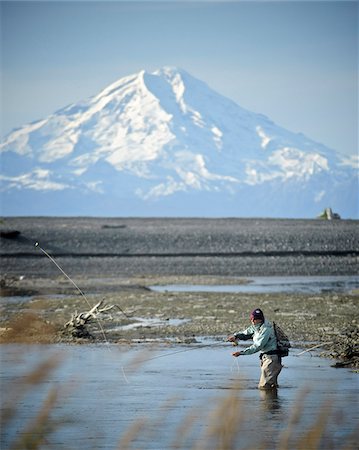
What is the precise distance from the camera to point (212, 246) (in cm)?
5359

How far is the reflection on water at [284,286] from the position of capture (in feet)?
128

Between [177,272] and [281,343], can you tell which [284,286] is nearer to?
[177,272]

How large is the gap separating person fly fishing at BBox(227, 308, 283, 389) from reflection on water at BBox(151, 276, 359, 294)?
1933 cm

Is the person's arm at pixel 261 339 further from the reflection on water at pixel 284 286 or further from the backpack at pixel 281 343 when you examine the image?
the reflection on water at pixel 284 286

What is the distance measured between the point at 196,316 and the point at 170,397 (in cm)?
1169

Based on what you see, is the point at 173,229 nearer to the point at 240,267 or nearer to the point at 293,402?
the point at 240,267

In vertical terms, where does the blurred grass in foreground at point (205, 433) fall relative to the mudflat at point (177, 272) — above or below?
below

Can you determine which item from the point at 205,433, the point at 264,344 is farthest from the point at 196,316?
the point at 205,433

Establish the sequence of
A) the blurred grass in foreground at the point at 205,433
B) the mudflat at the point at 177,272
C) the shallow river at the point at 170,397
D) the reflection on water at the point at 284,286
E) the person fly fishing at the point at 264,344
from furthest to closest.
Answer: the reflection on water at the point at 284,286 → the mudflat at the point at 177,272 → the person fly fishing at the point at 264,344 → the shallow river at the point at 170,397 → the blurred grass in foreground at the point at 205,433

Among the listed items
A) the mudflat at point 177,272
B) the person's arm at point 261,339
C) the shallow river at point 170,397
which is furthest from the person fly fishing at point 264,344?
the mudflat at point 177,272

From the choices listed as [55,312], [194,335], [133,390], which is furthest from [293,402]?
[55,312]

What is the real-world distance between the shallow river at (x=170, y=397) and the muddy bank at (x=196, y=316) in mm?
783

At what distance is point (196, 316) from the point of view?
29266mm

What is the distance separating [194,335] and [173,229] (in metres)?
32.0
